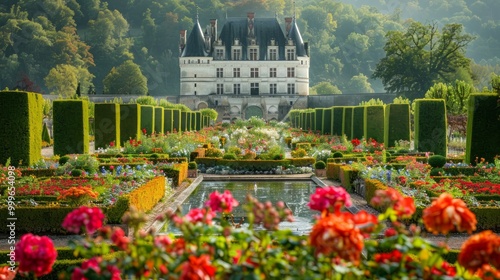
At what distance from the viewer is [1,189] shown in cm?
1030

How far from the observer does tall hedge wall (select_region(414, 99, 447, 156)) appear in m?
18.3

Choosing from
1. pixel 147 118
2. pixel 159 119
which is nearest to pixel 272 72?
pixel 159 119

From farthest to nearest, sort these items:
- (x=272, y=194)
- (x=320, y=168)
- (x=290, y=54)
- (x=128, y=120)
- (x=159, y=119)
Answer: (x=290, y=54) < (x=159, y=119) < (x=128, y=120) < (x=320, y=168) < (x=272, y=194)

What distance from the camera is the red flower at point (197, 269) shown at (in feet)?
8.43

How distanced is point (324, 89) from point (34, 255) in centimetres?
8045

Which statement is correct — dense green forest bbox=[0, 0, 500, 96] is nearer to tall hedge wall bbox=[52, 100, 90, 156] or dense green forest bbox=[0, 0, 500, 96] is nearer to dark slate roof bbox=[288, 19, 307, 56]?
dark slate roof bbox=[288, 19, 307, 56]

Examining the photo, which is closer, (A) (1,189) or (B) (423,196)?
(B) (423,196)

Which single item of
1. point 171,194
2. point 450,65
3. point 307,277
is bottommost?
point 171,194

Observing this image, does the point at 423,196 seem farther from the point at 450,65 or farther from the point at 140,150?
the point at 450,65

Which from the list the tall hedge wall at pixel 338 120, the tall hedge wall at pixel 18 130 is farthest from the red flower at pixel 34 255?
the tall hedge wall at pixel 338 120

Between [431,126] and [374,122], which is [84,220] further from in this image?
[374,122]

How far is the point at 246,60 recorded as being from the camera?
65.2 meters

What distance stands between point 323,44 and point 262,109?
32065 millimetres

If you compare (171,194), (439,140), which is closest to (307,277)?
(171,194)
